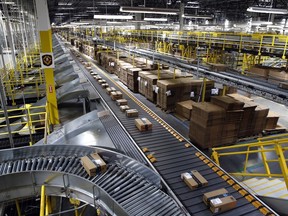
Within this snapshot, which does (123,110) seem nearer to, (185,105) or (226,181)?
(185,105)

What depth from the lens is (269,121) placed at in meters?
8.88

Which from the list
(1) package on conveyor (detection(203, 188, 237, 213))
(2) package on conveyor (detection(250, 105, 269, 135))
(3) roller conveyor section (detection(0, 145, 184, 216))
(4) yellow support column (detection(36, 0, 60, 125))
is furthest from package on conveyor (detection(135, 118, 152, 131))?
(2) package on conveyor (detection(250, 105, 269, 135))

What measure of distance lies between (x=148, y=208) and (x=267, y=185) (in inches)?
163

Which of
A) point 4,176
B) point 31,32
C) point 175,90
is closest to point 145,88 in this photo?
point 175,90

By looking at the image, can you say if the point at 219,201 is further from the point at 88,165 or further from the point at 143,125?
the point at 143,125

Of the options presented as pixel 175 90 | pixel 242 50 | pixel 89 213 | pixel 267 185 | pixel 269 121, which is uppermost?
pixel 242 50

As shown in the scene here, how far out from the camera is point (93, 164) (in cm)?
496

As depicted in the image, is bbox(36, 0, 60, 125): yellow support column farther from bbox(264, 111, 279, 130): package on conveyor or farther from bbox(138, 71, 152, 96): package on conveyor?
bbox(264, 111, 279, 130): package on conveyor

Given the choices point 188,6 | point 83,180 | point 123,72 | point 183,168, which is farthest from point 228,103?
point 188,6

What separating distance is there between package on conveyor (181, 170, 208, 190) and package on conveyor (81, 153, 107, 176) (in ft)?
5.80

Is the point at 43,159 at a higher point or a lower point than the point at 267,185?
higher

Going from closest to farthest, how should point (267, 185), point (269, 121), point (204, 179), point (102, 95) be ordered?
point (204, 179)
point (267, 185)
point (269, 121)
point (102, 95)

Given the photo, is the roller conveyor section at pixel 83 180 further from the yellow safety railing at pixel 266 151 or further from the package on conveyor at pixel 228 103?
the package on conveyor at pixel 228 103

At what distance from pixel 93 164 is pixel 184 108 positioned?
17.1ft
